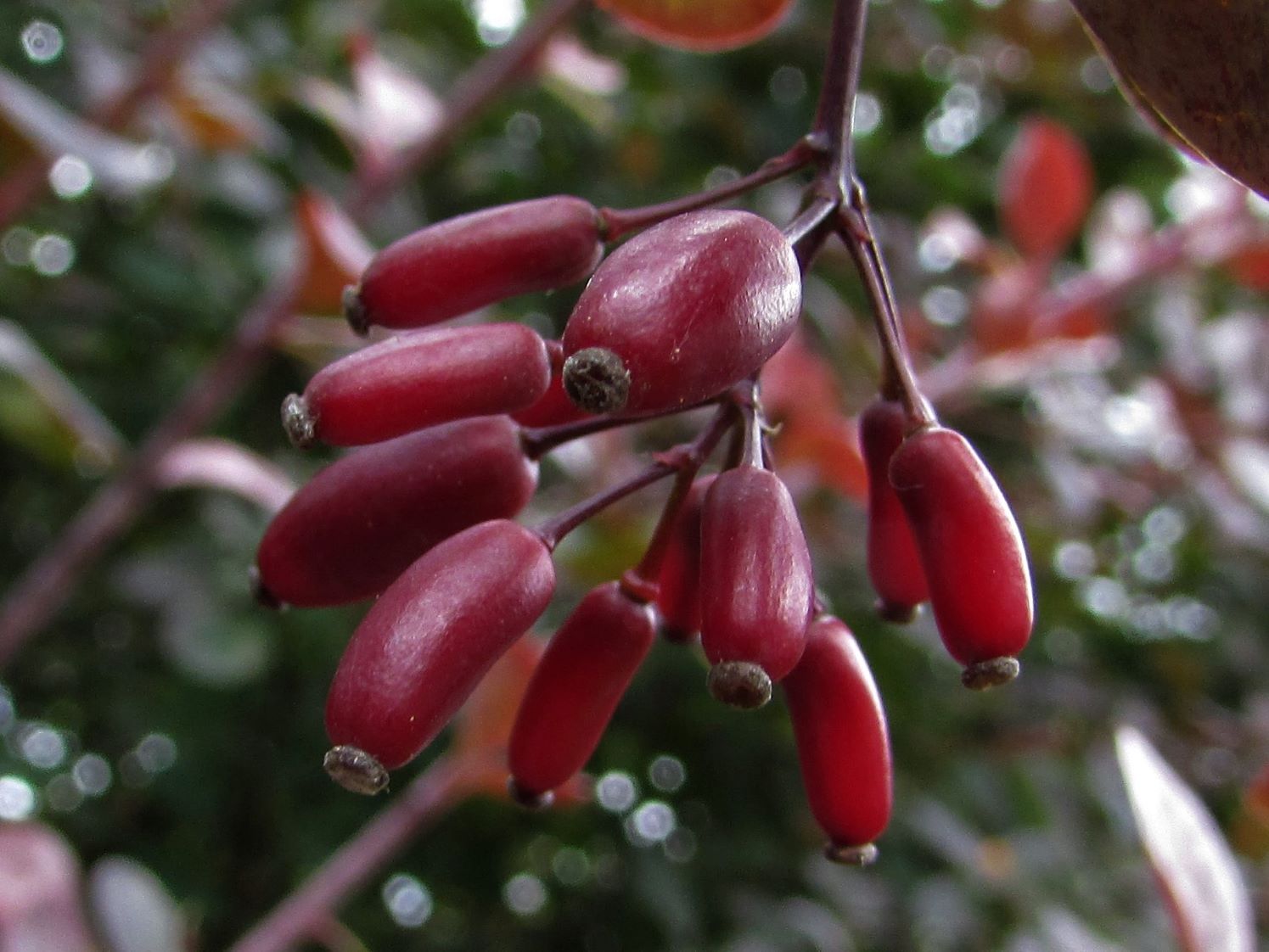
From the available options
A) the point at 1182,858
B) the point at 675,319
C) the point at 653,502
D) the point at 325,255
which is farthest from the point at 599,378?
the point at 653,502

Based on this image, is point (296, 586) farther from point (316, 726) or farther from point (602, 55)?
point (602, 55)

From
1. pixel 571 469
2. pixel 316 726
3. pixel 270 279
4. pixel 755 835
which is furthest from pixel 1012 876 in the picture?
pixel 270 279

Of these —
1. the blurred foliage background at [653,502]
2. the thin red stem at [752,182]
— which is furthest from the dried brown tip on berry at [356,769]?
the blurred foliage background at [653,502]

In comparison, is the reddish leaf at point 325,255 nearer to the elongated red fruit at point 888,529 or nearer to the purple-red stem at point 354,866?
the purple-red stem at point 354,866

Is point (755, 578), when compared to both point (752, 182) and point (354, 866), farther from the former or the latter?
point (354, 866)

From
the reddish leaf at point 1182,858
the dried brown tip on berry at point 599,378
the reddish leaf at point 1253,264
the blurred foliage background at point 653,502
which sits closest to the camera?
the dried brown tip on berry at point 599,378
